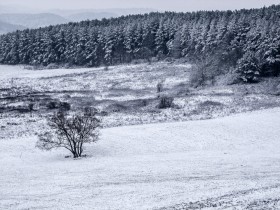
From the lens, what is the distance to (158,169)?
21984 millimetres

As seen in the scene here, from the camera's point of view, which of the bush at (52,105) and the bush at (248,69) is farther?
the bush at (248,69)

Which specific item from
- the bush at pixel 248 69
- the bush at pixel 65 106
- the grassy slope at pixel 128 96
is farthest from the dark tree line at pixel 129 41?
the bush at pixel 65 106

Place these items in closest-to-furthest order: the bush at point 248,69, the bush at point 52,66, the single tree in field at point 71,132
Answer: the single tree in field at point 71,132
the bush at point 248,69
the bush at point 52,66

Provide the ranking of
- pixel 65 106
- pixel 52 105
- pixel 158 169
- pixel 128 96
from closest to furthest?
pixel 158 169 → pixel 65 106 → pixel 52 105 → pixel 128 96

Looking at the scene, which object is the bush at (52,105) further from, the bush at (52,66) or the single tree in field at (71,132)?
the bush at (52,66)

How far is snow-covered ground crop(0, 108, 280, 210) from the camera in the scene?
16.1m

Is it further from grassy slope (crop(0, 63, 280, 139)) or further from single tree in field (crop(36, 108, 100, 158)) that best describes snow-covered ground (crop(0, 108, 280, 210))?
grassy slope (crop(0, 63, 280, 139))

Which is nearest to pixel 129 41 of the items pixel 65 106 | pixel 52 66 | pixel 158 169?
pixel 52 66

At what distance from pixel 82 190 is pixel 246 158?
1231 cm

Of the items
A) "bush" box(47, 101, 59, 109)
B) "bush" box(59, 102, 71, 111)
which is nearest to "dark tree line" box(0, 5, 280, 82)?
"bush" box(59, 102, 71, 111)

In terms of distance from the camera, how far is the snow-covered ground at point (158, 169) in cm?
1611

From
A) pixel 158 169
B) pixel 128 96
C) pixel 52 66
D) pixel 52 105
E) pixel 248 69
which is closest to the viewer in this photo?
pixel 158 169

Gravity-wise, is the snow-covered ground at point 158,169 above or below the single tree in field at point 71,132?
below

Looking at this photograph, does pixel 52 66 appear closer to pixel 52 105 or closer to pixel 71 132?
pixel 52 105
